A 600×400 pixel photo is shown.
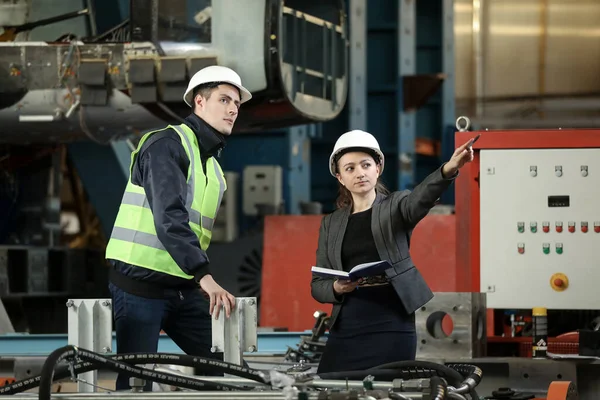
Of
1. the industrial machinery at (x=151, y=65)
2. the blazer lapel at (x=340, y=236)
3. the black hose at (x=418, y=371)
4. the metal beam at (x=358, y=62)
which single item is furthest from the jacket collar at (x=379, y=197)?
the metal beam at (x=358, y=62)

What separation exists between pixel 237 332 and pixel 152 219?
74 centimetres

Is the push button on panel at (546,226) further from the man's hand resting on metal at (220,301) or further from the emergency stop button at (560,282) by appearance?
the man's hand resting on metal at (220,301)

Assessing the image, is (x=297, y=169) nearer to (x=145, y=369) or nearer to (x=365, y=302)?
(x=365, y=302)

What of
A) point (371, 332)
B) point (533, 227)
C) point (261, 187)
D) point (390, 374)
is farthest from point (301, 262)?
point (390, 374)

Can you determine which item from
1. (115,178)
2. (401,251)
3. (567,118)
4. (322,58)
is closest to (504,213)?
(401,251)

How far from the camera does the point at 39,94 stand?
857cm

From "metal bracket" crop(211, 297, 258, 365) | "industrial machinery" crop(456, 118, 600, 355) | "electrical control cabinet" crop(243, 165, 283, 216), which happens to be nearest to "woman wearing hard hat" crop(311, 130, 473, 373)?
"metal bracket" crop(211, 297, 258, 365)

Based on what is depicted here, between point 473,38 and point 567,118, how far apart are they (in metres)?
2.47

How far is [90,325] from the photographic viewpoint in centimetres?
401

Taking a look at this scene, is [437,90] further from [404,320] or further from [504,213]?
[404,320]

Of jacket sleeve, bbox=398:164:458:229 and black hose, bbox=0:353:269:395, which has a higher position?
jacket sleeve, bbox=398:164:458:229

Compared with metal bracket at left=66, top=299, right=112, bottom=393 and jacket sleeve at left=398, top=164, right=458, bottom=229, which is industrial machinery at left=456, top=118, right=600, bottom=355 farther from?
metal bracket at left=66, top=299, right=112, bottom=393

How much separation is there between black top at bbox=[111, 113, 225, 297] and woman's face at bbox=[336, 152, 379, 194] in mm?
517

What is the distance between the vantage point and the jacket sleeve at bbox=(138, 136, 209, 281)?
424 centimetres
